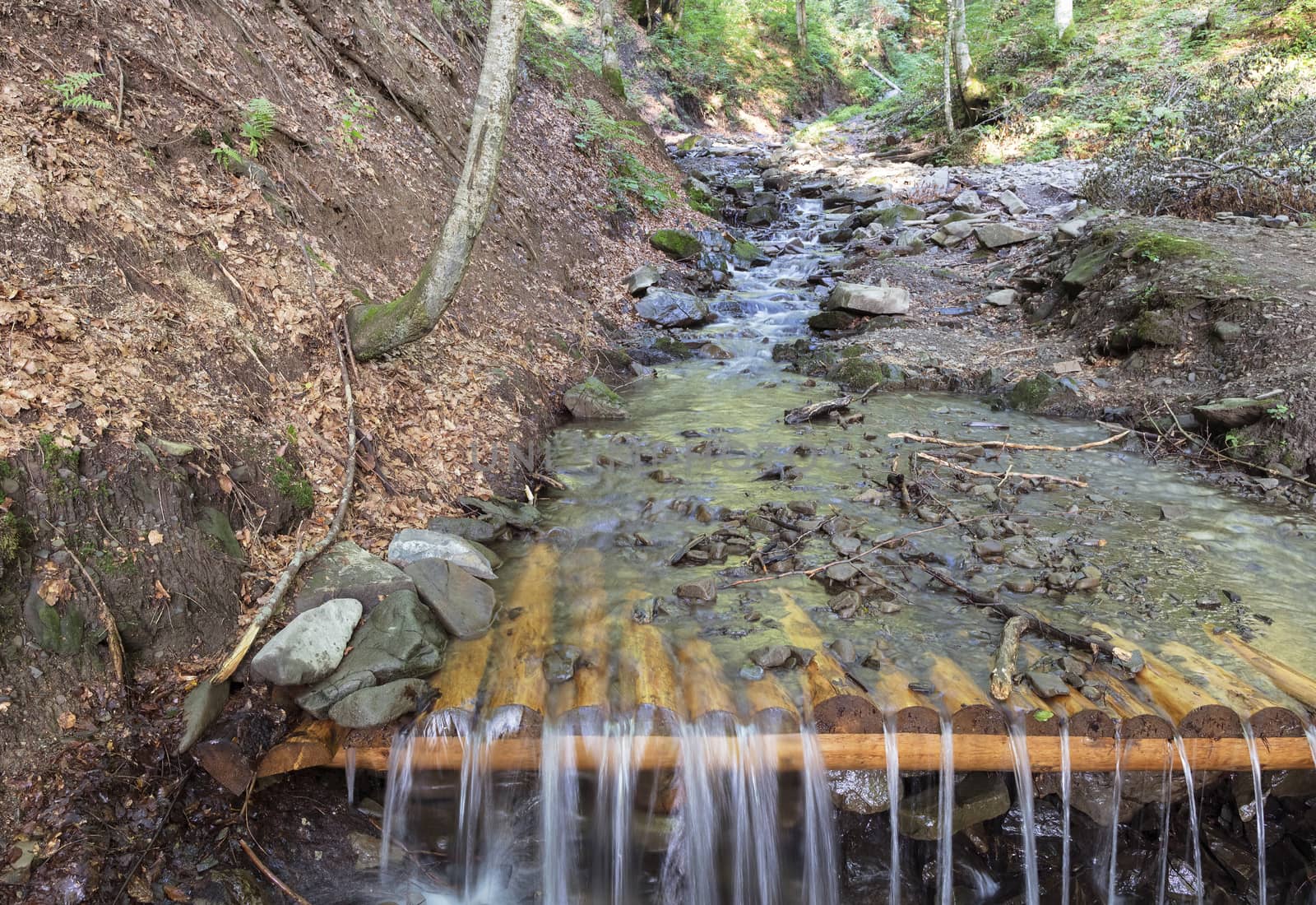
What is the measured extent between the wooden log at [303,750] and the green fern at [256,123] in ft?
16.2

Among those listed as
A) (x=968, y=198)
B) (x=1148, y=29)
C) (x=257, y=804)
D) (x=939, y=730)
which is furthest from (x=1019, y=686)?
(x=1148, y=29)

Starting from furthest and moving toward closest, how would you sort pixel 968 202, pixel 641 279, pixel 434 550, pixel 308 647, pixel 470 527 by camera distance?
pixel 968 202 < pixel 641 279 < pixel 470 527 < pixel 434 550 < pixel 308 647

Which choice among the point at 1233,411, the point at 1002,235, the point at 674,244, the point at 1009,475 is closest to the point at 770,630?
the point at 1009,475

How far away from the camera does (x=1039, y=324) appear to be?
31.9 feet

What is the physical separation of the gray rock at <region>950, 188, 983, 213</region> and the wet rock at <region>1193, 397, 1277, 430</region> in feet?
28.8

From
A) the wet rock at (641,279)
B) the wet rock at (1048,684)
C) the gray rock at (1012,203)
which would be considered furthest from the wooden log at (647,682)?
the gray rock at (1012,203)

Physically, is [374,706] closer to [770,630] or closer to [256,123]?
[770,630]

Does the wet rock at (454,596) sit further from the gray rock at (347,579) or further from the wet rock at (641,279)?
the wet rock at (641,279)

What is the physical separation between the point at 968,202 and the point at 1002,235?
9.32 ft

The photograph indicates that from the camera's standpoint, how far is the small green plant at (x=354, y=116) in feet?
24.9

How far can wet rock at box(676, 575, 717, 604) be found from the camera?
4.68 m

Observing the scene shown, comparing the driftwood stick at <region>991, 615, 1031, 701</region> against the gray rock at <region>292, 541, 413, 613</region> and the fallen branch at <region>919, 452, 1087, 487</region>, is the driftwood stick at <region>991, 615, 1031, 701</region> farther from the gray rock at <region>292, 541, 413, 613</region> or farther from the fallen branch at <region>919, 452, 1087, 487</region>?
the gray rock at <region>292, 541, 413, 613</region>

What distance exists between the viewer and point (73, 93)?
15.7 ft

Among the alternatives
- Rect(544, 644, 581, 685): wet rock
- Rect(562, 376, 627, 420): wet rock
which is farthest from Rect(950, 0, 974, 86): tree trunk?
Rect(544, 644, 581, 685): wet rock
